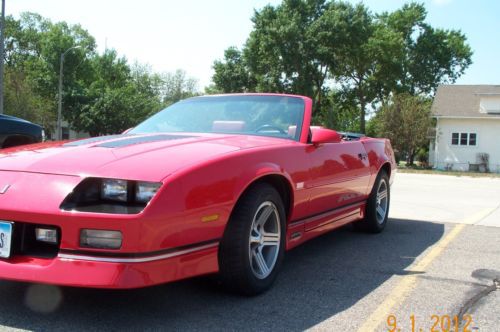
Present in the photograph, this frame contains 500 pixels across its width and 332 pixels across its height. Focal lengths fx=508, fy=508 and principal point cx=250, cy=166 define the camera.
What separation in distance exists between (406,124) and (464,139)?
5168 mm

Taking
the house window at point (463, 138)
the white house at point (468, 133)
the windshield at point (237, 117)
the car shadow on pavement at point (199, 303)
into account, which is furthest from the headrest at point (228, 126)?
the house window at point (463, 138)

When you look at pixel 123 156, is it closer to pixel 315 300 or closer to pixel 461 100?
pixel 315 300

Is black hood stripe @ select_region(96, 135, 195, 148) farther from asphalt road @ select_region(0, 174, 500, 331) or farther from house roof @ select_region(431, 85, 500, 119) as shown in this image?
house roof @ select_region(431, 85, 500, 119)

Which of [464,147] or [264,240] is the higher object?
[464,147]

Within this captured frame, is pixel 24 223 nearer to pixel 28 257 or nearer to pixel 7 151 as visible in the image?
pixel 28 257

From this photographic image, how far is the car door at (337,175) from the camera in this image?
4156 mm

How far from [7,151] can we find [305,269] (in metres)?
2.47

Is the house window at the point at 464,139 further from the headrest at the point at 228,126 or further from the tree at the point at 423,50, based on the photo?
the headrest at the point at 228,126

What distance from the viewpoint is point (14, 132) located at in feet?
23.0

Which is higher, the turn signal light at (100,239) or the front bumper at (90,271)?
the turn signal light at (100,239)

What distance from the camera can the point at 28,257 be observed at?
2.72 metres

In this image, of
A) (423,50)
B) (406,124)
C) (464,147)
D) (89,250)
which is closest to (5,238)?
(89,250)

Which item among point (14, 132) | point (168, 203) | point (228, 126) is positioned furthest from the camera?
point (14, 132)

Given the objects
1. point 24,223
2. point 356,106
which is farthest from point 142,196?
point 356,106
